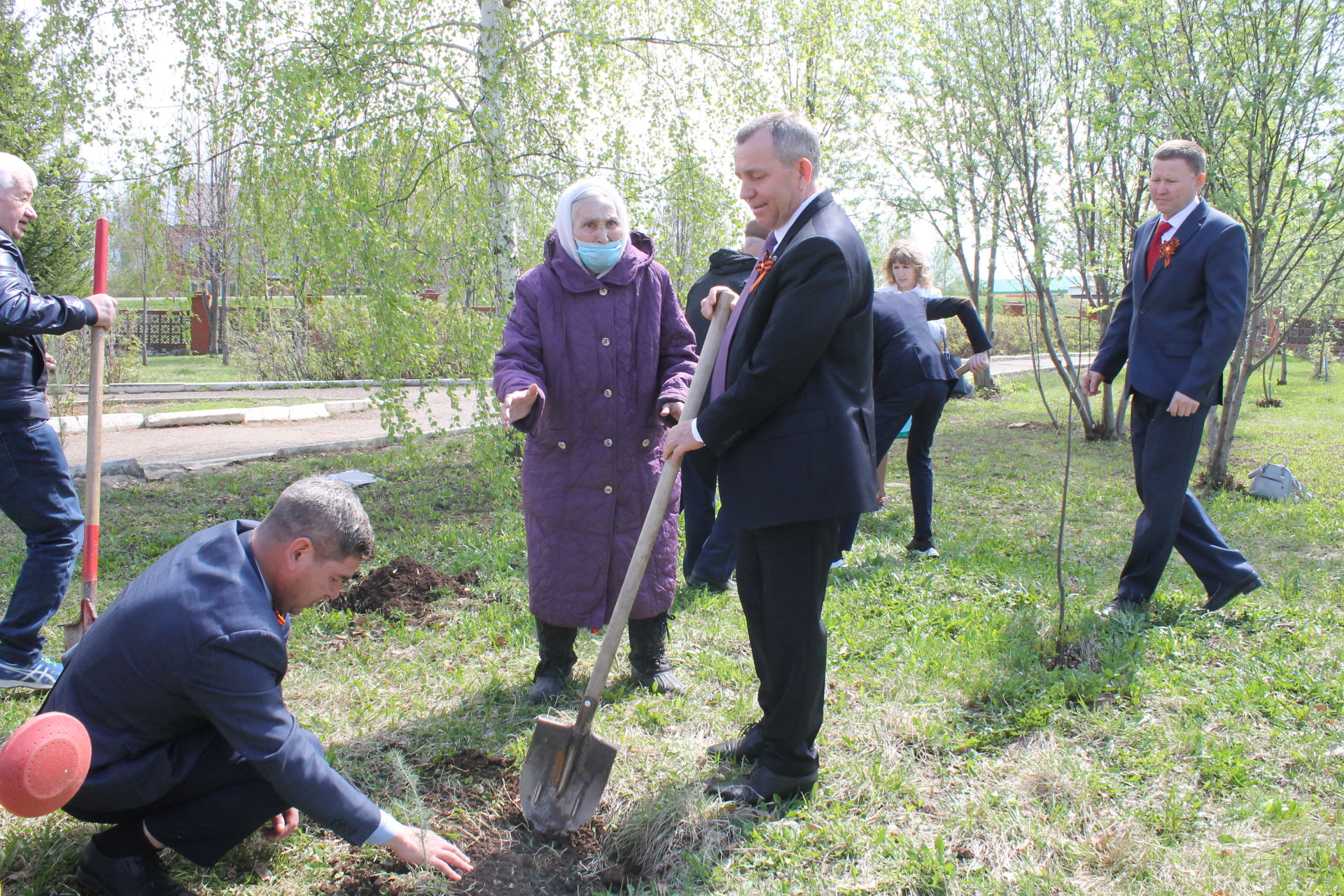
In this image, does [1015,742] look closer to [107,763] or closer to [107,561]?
[107,763]

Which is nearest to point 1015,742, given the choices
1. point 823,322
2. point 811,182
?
point 823,322

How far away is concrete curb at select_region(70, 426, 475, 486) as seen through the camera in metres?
7.31

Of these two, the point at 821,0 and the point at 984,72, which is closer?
the point at 821,0

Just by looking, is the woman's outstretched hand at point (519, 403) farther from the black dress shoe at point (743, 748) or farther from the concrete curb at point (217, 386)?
the concrete curb at point (217, 386)

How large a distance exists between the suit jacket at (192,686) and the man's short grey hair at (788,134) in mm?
1646

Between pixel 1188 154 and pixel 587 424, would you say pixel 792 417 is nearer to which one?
pixel 587 424

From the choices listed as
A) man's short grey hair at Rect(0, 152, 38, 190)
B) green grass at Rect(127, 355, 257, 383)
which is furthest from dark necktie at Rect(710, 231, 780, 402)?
green grass at Rect(127, 355, 257, 383)

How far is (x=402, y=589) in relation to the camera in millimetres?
4395

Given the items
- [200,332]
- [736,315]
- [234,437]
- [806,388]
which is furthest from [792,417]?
[200,332]

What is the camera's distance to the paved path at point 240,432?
8750 mm

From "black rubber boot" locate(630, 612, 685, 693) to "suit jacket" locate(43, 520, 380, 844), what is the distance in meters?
1.50

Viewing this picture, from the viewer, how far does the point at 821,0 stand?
785 centimetres

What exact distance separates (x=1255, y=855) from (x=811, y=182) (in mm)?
2112

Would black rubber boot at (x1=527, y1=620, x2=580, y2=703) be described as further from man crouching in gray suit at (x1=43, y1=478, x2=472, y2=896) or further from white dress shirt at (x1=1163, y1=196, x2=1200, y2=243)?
white dress shirt at (x1=1163, y1=196, x2=1200, y2=243)
